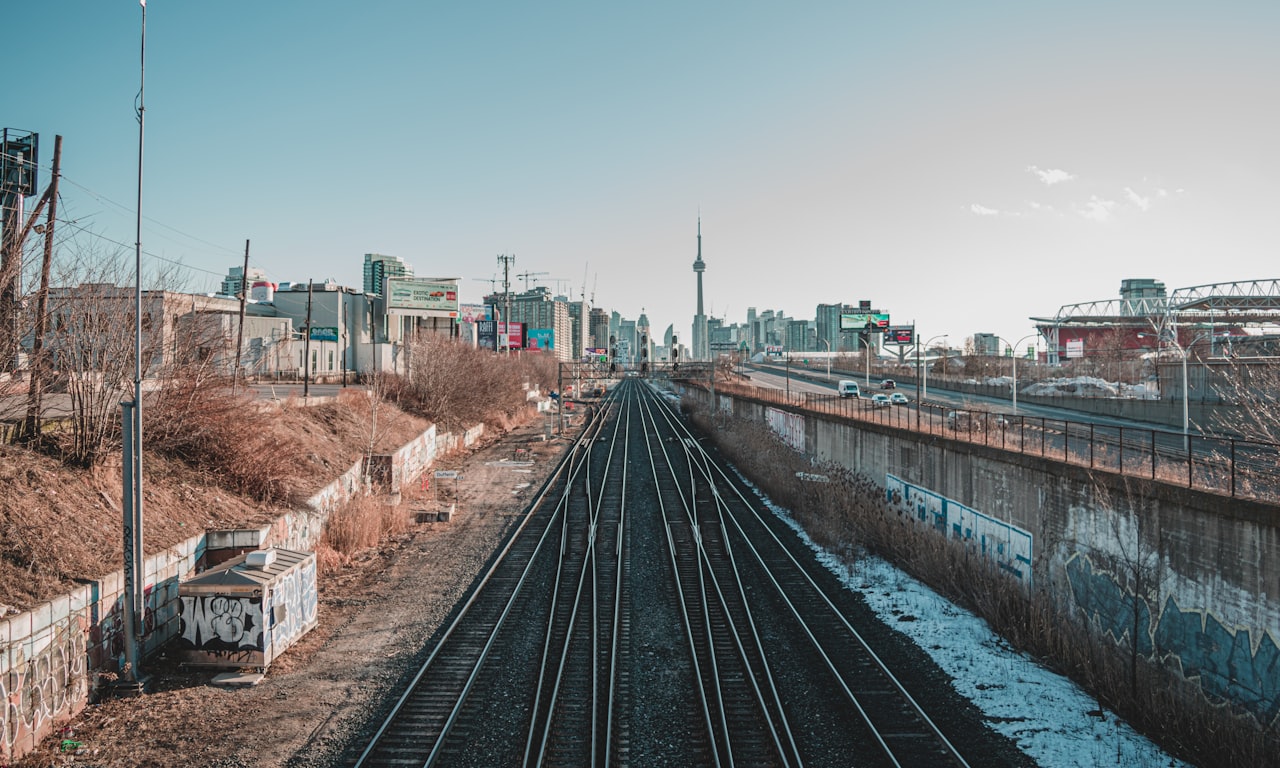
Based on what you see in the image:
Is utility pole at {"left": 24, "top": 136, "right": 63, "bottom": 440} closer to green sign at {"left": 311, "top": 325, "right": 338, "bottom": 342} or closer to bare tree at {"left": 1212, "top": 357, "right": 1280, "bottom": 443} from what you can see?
bare tree at {"left": 1212, "top": 357, "right": 1280, "bottom": 443}

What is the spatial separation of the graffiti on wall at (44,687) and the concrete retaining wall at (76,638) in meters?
0.01

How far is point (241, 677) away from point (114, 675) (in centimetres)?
179

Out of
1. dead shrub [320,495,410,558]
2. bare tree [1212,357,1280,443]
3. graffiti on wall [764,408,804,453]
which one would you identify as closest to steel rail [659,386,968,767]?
dead shrub [320,495,410,558]

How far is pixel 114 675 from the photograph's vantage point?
37.2 feet

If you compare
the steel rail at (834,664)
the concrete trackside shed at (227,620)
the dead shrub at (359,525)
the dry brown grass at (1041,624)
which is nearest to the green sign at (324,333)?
the dead shrub at (359,525)

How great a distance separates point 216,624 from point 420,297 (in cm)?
5744

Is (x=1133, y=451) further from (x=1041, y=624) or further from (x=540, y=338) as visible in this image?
(x=540, y=338)

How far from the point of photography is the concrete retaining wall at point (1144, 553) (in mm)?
10312

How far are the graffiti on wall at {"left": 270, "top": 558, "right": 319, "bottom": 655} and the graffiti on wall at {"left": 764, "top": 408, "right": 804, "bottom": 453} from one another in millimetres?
26085

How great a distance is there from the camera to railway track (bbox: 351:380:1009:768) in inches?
397

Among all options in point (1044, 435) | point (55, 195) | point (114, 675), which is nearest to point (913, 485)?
point (1044, 435)

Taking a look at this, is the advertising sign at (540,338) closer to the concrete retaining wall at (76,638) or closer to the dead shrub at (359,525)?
the dead shrub at (359,525)

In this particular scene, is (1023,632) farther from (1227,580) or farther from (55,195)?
(55,195)

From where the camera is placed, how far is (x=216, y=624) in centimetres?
1242
